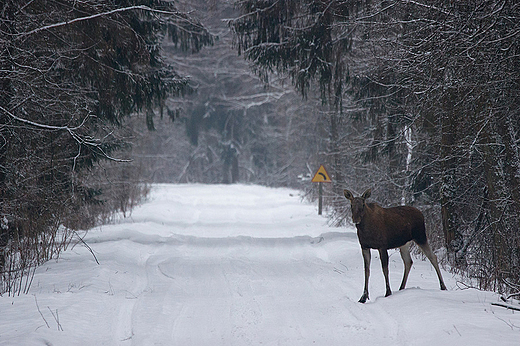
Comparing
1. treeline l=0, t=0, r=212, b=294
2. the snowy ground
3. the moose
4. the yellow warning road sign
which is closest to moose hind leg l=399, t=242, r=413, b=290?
the moose

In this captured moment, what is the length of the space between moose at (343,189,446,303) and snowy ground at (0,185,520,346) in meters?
0.60

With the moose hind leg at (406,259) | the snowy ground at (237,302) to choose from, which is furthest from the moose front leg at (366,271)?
the moose hind leg at (406,259)

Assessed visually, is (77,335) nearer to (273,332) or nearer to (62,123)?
(273,332)

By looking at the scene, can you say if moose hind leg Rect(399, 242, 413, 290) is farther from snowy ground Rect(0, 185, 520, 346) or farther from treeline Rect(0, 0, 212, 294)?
treeline Rect(0, 0, 212, 294)

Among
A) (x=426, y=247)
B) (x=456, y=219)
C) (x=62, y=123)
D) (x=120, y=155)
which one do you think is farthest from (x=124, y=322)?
(x=120, y=155)

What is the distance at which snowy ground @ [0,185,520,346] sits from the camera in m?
Answer: 5.94

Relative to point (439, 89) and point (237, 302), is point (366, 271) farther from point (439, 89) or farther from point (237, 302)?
point (439, 89)

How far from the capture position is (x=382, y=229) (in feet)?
25.0

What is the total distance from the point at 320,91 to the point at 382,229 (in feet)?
23.4

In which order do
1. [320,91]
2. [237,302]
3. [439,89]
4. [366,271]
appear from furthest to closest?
[320,91], [439,89], [237,302], [366,271]

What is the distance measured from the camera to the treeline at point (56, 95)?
862 cm

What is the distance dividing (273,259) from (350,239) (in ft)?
11.0

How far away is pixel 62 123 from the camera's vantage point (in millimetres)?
10648

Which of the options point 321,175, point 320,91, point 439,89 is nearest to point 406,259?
point 439,89
